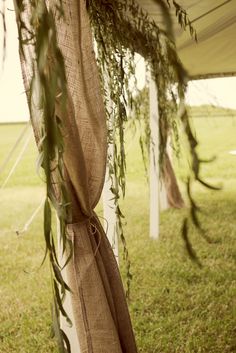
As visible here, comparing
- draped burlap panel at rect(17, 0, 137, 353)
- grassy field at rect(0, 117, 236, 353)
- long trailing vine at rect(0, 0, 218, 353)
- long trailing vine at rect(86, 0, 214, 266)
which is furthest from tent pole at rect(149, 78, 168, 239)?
draped burlap panel at rect(17, 0, 137, 353)

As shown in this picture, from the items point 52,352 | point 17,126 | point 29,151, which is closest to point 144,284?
point 52,352

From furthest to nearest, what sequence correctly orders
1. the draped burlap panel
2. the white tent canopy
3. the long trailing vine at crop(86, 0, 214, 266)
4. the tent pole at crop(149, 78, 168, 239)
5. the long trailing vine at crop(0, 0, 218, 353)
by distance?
the tent pole at crop(149, 78, 168, 239), the white tent canopy, the long trailing vine at crop(86, 0, 214, 266), the draped burlap panel, the long trailing vine at crop(0, 0, 218, 353)

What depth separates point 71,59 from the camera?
1298 millimetres

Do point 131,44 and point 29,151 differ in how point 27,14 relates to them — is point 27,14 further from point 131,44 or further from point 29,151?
point 29,151

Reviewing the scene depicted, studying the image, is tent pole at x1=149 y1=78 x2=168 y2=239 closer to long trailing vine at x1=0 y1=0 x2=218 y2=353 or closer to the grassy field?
the grassy field

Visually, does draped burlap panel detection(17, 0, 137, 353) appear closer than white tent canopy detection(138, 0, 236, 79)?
Yes

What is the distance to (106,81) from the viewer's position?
180 centimetres

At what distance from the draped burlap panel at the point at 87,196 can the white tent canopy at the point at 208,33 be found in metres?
0.29

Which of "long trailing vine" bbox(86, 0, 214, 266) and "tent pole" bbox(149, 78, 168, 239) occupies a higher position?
"long trailing vine" bbox(86, 0, 214, 266)

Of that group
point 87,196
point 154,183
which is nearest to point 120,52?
point 87,196

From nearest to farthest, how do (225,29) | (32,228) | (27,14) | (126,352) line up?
(27,14) < (126,352) < (225,29) < (32,228)

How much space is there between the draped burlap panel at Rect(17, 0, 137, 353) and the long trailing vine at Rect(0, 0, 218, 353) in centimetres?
7

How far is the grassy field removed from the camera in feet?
8.17

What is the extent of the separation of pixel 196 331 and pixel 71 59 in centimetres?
174
